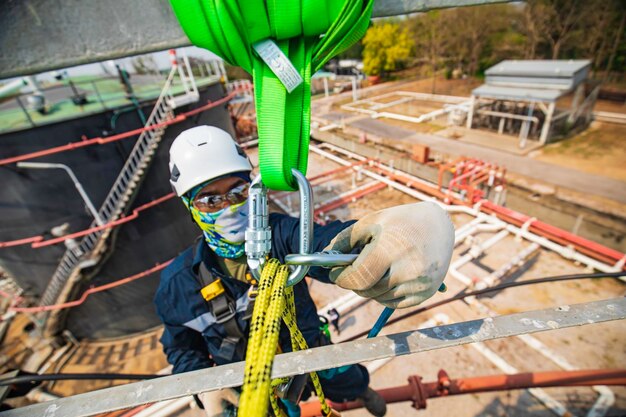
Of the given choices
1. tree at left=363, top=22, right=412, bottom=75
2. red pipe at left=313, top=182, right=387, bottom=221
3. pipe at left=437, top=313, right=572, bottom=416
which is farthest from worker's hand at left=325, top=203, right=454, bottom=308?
tree at left=363, top=22, right=412, bottom=75

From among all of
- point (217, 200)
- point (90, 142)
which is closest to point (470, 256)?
point (217, 200)

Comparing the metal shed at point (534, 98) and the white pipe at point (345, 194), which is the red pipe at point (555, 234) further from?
the metal shed at point (534, 98)

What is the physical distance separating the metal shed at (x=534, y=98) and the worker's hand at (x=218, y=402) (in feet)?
64.0

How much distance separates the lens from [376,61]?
37.8m

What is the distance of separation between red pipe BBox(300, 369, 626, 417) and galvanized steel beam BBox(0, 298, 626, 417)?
8.09 feet

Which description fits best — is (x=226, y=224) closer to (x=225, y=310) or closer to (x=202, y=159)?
(x=202, y=159)

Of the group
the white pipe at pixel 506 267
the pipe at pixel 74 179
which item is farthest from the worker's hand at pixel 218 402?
the pipe at pixel 74 179

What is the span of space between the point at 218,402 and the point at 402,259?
1995mm

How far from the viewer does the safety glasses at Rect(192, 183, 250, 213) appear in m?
2.63

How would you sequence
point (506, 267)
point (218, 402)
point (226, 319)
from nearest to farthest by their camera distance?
point (218, 402)
point (226, 319)
point (506, 267)

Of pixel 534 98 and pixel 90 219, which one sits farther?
pixel 534 98

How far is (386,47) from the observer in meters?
36.8

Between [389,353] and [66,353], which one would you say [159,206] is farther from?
[389,353]

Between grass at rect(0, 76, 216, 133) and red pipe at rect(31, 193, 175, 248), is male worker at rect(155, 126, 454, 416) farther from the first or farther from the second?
grass at rect(0, 76, 216, 133)
